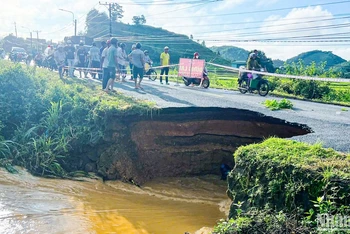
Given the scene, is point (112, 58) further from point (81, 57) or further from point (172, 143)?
point (81, 57)

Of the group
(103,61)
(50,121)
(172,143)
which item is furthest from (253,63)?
(50,121)

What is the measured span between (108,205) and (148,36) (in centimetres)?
5592

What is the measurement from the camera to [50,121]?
31.5 feet

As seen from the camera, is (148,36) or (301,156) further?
(148,36)

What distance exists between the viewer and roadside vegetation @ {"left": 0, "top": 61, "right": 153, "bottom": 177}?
8797 millimetres

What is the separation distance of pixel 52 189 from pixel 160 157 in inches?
104

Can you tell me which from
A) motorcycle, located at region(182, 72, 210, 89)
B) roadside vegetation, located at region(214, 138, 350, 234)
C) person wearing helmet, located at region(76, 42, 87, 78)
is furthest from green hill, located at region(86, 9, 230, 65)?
roadside vegetation, located at region(214, 138, 350, 234)

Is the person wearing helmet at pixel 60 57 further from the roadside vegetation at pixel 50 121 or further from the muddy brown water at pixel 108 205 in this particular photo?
the muddy brown water at pixel 108 205

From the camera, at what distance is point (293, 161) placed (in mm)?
4508

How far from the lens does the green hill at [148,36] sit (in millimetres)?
55156

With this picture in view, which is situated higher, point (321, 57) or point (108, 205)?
point (321, 57)

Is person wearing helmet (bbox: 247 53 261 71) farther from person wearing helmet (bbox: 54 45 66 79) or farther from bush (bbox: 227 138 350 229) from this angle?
bush (bbox: 227 138 350 229)

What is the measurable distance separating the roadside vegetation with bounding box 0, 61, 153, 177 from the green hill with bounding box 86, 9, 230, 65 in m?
43.0

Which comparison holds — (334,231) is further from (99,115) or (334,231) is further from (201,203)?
(99,115)
